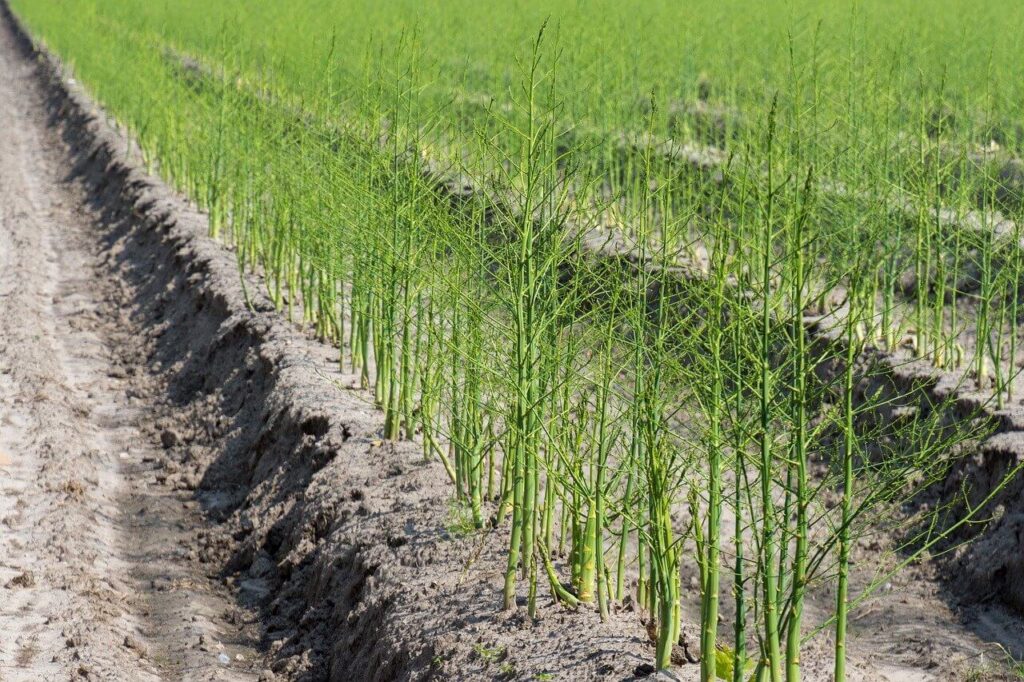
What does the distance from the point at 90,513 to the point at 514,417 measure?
2.60 meters

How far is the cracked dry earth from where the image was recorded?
4716mm

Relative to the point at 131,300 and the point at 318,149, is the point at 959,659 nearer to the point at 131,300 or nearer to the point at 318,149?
the point at 318,149

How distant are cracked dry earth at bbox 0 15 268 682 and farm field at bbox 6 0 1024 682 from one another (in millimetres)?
22

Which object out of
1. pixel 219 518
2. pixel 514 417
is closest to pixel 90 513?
pixel 219 518

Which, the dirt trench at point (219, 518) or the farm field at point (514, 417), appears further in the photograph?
the dirt trench at point (219, 518)

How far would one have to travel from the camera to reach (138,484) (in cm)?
652

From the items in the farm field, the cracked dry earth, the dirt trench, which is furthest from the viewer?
the cracked dry earth

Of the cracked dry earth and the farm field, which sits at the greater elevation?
the farm field

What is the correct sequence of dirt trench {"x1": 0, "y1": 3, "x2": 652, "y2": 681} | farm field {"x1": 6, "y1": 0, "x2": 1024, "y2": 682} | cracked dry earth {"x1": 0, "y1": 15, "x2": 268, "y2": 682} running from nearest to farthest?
farm field {"x1": 6, "y1": 0, "x2": 1024, "y2": 682}, dirt trench {"x1": 0, "y1": 3, "x2": 652, "y2": 681}, cracked dry earth {"x1": 0, "y1": 15, "x2": 268, "y2": 682}

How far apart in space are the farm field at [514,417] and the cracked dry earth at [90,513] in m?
0.02

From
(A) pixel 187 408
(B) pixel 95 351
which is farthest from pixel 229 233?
(A) pixel 187 408

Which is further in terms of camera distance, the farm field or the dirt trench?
the dirt trench

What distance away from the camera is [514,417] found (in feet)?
13.9

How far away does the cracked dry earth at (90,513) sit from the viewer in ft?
15.5
